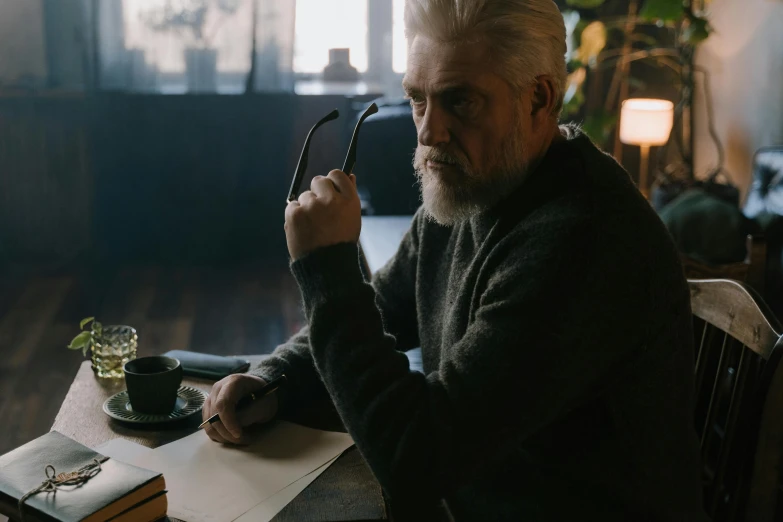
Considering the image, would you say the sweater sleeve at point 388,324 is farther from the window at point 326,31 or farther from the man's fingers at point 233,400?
the window at point 326,31

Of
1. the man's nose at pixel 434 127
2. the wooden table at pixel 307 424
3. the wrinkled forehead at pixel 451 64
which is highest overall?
the wrinkled forehead at pixel 451 64

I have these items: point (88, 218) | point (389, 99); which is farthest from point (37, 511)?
point (389, 99)

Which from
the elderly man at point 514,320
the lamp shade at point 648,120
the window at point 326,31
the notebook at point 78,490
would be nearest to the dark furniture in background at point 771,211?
the lamp shade at point 648,120

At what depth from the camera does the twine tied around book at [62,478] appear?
0.77 m

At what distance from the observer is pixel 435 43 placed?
97cm

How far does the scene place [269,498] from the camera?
873mm

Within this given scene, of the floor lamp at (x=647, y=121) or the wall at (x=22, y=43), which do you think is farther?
the wall at (x=22, y=43)

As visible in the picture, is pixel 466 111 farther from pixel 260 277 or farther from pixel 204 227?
pixel 204 227

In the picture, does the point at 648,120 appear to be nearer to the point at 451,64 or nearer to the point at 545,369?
the point at 451,64

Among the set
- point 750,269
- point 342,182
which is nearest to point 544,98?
point 342,182

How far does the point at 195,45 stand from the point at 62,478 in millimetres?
4079

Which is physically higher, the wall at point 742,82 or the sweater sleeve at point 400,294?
the wall at point 742,82

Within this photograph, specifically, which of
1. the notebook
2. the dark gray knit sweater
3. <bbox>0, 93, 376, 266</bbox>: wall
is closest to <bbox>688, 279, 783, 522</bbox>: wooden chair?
the dark gray knit sweater

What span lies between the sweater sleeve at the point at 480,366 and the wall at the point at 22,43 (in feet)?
13.2
